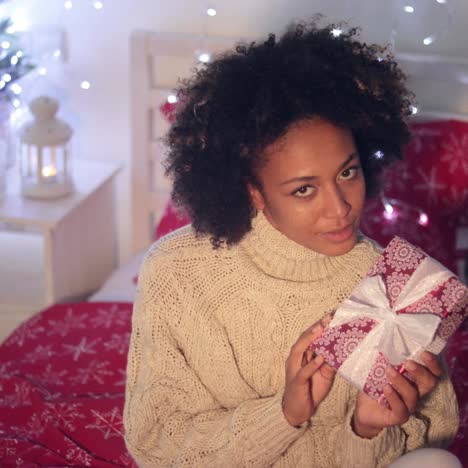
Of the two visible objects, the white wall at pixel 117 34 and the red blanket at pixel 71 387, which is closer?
the red blanket at pixel 71 387

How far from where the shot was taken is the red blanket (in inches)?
64.3

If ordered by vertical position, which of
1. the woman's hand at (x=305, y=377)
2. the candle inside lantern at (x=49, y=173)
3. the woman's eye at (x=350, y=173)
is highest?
the woman's eye at (x=350, y=173)

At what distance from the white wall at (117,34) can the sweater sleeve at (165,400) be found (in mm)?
1245

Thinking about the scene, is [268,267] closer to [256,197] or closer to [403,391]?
[256,197]

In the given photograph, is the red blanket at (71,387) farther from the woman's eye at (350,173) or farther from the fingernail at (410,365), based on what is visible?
the woman's eye at (350,173)

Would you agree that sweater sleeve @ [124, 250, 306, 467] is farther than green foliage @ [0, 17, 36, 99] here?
No

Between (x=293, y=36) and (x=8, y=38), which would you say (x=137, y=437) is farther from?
(x=8, y=38)

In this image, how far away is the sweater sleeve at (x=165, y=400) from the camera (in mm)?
1330

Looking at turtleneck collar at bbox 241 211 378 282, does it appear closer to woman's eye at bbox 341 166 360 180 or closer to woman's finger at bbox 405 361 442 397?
woman's eye at bbox 341 166 360 180

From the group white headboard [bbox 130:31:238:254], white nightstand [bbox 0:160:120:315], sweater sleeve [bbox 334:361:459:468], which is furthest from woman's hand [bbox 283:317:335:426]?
white headboard [bbox 130:31:238:254]

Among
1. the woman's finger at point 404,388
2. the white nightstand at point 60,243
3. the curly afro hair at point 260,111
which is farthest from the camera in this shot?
the white nightstand at point 60,243

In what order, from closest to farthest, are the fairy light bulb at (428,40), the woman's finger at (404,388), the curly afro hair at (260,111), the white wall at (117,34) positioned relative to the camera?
the woman's finger at (404,388), the curly afro hair at (260,111), the fairy light bulb at (428,40), the white wall at (117,34)

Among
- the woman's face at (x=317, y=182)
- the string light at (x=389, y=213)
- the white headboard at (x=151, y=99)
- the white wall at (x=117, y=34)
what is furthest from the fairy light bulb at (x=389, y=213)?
the woman's face at (x=317, y=182)

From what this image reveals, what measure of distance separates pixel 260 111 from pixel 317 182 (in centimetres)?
13
